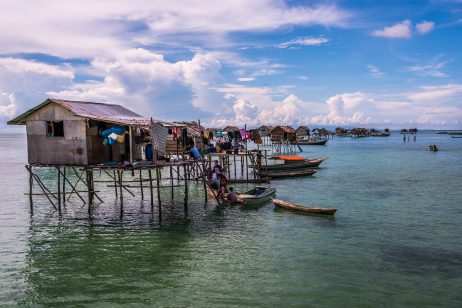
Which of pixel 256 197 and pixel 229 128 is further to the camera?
pixel 229 128

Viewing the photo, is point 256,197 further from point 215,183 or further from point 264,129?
point 264,129

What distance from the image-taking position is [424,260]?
49.9 feet

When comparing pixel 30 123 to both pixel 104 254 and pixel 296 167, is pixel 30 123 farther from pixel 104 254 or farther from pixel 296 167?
pixel 296 167

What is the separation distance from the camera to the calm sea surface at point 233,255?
12.4 m

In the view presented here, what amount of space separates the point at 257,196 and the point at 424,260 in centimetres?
1163

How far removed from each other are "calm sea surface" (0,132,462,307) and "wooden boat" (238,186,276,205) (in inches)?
24.6

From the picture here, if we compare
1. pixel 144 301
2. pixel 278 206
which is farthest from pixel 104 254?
pixel 278 206

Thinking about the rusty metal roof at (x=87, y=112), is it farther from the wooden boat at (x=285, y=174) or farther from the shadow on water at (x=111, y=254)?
the wooden boat at (x=285, y=174)

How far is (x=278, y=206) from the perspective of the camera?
79.3ft

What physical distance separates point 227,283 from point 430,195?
21873mm

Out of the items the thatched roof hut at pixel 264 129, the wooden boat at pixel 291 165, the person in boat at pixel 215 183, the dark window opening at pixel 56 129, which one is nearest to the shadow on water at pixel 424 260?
the person in boat at pixel 215 183

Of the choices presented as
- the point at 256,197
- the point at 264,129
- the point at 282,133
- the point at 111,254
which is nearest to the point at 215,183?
the point at 256,197

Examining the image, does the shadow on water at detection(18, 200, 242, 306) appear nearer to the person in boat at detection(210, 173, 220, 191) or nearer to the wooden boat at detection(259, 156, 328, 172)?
the person in boat at detection(210, 173, 220, 191)

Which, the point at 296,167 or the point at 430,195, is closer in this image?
the point at 430,195
